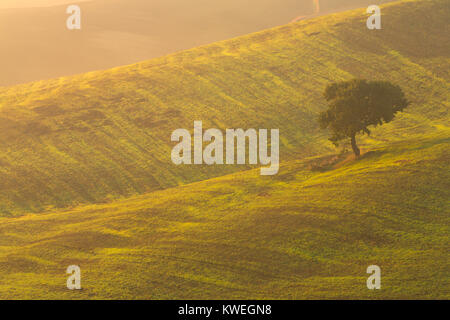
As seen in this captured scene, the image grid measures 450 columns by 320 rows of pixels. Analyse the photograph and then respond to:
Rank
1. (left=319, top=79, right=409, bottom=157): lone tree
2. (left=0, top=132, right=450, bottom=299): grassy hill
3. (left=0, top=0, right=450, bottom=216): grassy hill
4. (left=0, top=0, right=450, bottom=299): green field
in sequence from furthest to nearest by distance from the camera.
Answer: (left=0, top=0, right=450, bottom=216): grassy hill → (left=319, top=79, right=409, bottom=157): lone tree → (left=0, top=0, right=450, bottom=299): green field → (left=0, top=132, right=450, bottom=299): grassy hill

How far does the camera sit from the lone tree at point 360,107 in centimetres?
5256

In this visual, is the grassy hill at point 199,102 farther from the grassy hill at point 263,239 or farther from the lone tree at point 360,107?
the lone tree at point 360,107

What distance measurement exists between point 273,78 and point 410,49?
107 feet

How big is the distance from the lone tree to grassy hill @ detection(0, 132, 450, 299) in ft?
13.6

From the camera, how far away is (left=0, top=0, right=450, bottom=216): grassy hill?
68125mm

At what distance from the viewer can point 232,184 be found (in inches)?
2217

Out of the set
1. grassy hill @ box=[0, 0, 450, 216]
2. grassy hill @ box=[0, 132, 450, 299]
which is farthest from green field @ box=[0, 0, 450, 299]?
grassy hill @ box=[0, 0, 450, 216]

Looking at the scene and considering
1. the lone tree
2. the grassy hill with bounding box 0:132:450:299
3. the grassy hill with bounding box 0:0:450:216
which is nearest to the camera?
the grassy hill with bounding box 0:132:450:299

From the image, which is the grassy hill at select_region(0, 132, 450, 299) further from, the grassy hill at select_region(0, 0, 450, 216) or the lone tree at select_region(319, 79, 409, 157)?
the grassy hill at select_region(0, 0, 450, 216)

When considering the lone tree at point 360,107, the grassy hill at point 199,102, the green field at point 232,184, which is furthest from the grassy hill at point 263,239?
the grassy hill at point 199,102

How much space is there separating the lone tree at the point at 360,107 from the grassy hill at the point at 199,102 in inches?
671


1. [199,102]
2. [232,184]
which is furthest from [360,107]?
[199,102]
